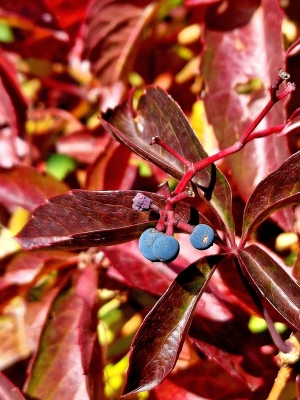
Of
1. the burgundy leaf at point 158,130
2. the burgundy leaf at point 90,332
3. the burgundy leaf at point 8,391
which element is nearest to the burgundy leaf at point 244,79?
the burgundy leaf at point 158,130

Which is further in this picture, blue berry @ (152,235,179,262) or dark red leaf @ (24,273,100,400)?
dark red leaf @ (24,273,100,400)

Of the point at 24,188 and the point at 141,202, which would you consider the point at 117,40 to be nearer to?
the point at 24,188

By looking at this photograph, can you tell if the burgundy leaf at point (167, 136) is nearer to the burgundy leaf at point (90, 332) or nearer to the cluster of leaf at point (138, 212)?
the cluster of leaf at point (138, 212)

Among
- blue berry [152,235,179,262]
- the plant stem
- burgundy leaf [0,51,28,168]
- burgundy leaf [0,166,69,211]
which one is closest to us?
blue berry [152,235,179,262]

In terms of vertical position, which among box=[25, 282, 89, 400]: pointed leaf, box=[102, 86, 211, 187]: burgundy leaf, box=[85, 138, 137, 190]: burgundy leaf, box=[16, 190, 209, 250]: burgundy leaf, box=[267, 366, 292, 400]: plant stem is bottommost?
box=[267, 366, 292, 400]: plant stem

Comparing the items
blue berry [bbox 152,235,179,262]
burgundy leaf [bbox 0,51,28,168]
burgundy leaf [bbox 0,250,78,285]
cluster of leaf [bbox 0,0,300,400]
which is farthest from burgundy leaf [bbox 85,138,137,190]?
blue berry [bbox 152,235,179,262]

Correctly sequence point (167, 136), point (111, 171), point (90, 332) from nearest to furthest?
point (167, 136) < point (90, 332) < point (111, 171)

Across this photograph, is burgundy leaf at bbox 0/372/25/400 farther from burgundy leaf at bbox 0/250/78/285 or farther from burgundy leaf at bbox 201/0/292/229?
burgundy leaf at bbox 201/0/292/229

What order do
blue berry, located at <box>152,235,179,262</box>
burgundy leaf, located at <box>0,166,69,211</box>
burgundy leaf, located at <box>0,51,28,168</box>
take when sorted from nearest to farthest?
1. blue berry, located at <box>152,235,179,262</box>
2. burgundy leaf, located at <box>0,166,69,211</box>
3. burgundy leaf, located at <box>0,51,28,168</box>

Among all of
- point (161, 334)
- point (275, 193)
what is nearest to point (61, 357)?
point (161, 334)
